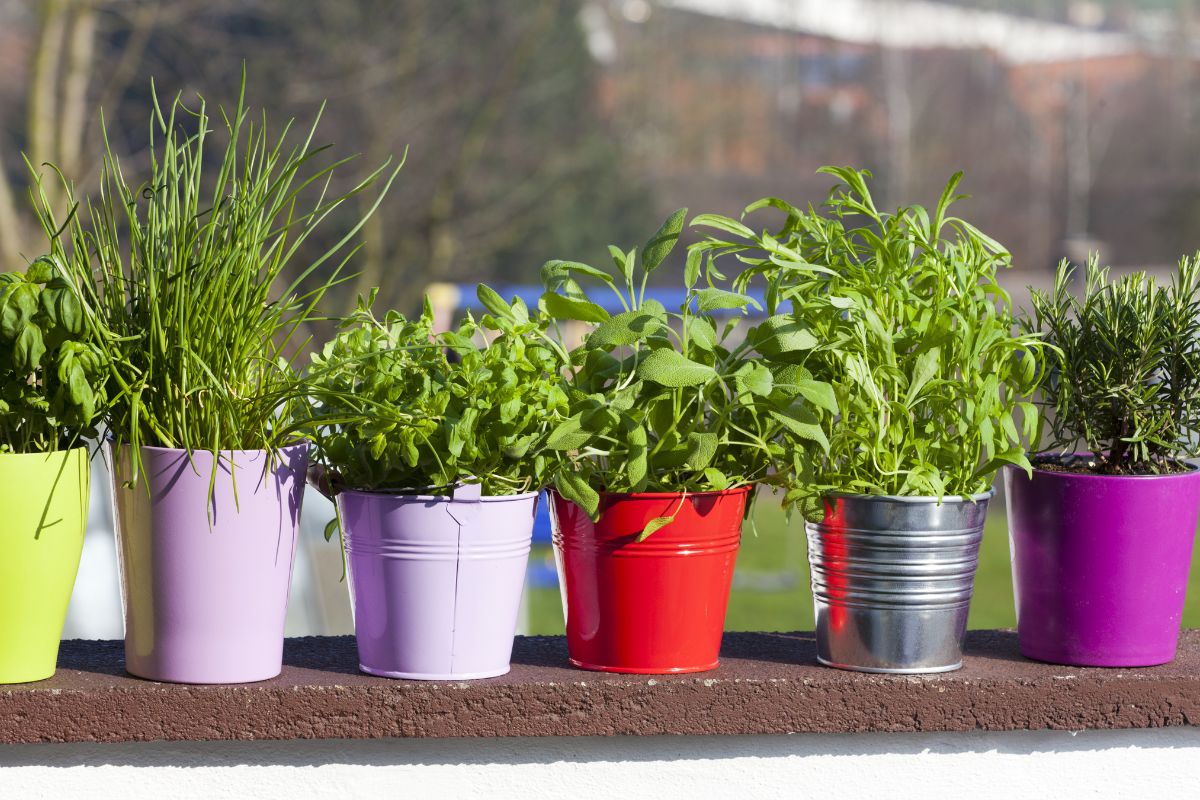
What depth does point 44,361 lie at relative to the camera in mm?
1072

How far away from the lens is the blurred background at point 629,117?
7340 millimetres

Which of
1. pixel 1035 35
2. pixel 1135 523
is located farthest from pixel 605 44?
pixel 1135 523

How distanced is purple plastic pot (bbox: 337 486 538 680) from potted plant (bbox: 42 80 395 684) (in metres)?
0.08

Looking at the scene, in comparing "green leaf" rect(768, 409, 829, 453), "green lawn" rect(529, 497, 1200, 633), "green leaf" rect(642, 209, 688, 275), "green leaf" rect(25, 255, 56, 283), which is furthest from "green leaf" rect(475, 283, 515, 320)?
"green lawn" rect(529, 497, 1200, 633)

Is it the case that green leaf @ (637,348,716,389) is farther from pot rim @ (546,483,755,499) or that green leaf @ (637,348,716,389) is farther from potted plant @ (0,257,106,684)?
potted plant @ (0,257,106,684)

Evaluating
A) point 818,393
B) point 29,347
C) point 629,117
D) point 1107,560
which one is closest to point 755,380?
point 818,393

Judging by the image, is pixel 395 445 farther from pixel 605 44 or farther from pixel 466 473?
pixel 605 44

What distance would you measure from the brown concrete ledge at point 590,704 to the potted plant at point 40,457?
0.05m

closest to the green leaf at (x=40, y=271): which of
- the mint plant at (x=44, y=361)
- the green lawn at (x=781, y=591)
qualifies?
the mint plant at (x=44, y=361)

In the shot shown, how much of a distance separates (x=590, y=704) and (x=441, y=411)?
0.27m

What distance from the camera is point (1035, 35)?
994 inches

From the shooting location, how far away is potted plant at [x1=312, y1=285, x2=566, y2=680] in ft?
3.55

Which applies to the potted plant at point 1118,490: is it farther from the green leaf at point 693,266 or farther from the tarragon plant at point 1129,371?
the green leaf at point 693,266

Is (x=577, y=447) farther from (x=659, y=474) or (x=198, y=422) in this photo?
Answer: (x=198, y=422)
